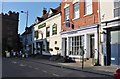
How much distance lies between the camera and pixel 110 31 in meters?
25.3

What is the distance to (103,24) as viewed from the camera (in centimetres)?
2577

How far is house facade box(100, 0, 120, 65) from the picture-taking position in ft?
79.5

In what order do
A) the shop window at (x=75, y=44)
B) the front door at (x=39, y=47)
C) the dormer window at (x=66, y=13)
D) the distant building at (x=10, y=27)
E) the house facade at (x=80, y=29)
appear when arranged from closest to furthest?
the house facade at (x=80, y=29)
the shop window at (x=75, y=44)
the dormer window at (x=66, y=13)
the front door at (x=39, y=47)
the distant building at (x=10, y=27)

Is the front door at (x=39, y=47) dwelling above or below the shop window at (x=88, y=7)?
below

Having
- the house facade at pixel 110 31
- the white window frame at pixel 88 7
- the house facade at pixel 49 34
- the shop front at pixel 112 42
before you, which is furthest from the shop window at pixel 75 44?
the shop front at pixel 112 42

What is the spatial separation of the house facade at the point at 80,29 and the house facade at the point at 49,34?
256 cm

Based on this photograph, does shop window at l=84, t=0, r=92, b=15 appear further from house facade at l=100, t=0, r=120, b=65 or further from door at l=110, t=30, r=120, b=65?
door at l=110, t=30, r=120, b=65

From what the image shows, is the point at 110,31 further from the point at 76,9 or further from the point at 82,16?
the point at 76,9

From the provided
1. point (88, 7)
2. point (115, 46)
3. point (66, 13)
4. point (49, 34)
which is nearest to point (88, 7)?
point (88, 7)

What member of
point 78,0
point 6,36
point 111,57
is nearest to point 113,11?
point 111,57

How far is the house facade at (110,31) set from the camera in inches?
954

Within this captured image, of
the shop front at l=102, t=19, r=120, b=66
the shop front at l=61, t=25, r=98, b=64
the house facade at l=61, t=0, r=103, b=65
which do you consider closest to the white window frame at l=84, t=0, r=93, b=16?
the house facade at l=61, t=0, r=103, b=65

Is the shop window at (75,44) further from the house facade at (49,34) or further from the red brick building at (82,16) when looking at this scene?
the house facade at (49,34)

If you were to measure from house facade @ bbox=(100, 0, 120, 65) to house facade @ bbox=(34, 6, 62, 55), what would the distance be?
12.8m
